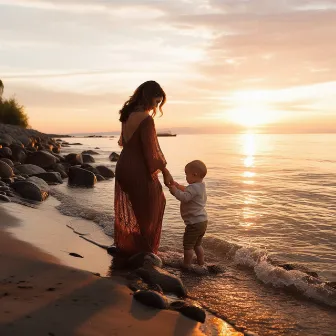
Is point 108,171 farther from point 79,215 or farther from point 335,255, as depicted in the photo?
point 335,255

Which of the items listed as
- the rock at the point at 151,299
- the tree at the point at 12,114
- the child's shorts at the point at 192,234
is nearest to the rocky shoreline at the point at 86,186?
the rock at the point at 151,299

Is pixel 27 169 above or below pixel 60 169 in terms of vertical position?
above

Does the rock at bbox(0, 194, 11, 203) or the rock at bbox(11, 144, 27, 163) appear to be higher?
the rock at bbox(11, 144, 27, 163)

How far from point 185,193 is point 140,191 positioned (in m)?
0.63

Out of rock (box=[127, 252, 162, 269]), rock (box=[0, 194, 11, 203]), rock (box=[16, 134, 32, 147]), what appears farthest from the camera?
rock (box=[16, 134, 32, 147])

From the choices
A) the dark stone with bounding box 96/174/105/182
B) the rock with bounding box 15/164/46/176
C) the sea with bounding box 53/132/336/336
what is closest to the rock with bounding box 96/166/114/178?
the dark stone with bounding box 96/174/105/182

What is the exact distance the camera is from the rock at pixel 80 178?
16078mm

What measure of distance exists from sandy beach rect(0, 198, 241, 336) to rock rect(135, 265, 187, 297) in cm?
38

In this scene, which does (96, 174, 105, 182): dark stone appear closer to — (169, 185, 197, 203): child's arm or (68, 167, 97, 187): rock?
(68, 167, 97, 187): rock

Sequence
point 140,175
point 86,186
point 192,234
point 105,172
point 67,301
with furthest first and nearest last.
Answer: point 105,172
point 86,186
point 192,234
point 140,175
point 67,301

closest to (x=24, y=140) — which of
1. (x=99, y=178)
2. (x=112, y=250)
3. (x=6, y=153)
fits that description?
(x=6, y=153)

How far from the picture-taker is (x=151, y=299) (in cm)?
426

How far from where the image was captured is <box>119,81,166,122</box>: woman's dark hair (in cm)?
587

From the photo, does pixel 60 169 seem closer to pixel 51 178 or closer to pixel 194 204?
pixel 51 178
